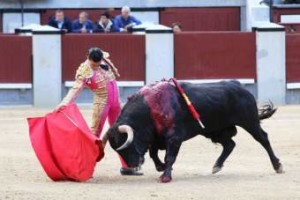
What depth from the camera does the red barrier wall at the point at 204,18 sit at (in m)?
25.0

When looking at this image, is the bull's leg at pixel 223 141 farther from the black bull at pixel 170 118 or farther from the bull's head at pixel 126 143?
the bull's head at pixel 126 143

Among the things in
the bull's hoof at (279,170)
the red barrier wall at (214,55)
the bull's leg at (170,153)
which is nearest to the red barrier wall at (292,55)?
the red barrier wall at (214,55)

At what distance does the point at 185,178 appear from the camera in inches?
426

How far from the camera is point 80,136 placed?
1082cm

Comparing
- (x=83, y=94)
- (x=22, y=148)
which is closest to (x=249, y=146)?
(x=22, y=148)

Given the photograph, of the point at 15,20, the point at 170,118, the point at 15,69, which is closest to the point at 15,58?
the point at 15,69

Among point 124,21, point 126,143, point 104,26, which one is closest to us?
point 126,143

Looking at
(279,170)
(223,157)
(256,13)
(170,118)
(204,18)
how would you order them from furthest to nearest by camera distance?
1. (204,18)
2. (256,13)
3. (223,157)
4. (279,170)
5. (170,118)

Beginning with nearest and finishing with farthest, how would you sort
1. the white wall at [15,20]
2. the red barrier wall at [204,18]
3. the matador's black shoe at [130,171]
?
1. the matador's black shoe at [130,171]
2. the white wall at [15,20]
3. the red barrier wall at [204,18]

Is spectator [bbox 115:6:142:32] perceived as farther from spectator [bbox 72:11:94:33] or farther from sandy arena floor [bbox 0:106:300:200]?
sandy arena floor [bbox 0:106:300:200]

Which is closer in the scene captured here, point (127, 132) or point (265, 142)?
point (127, 132)

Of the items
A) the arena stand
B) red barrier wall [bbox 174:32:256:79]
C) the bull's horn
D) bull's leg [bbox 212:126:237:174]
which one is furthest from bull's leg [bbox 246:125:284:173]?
the arena stand

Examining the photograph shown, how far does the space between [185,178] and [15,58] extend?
10256mm

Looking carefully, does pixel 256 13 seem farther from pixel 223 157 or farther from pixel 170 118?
pixel 170 118
